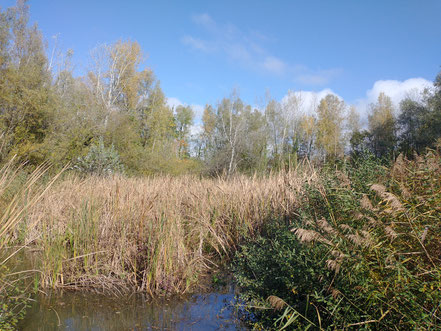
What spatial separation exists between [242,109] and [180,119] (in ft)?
32.1

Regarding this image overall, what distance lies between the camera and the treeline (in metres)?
13.8

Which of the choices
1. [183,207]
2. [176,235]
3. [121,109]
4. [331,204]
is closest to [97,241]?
[176,235]

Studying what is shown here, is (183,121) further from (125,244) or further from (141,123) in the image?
(125,244)

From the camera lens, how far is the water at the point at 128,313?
3309 millimetres

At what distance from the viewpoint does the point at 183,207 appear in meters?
5.72

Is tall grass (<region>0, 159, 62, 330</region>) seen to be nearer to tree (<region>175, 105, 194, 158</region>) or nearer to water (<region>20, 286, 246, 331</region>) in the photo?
water (<region>20, 286, 246, 331</region>)

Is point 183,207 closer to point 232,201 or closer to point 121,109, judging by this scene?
point 232,201

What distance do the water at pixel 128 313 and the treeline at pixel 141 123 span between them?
1770 mm

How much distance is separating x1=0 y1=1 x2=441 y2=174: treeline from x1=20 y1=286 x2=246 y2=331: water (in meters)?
1.77

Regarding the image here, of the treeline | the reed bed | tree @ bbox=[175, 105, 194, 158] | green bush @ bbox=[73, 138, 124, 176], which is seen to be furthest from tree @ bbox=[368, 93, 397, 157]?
the reed bed

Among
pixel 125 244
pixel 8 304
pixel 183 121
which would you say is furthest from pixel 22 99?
pixel 183 121

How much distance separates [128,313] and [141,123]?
26.5 metres

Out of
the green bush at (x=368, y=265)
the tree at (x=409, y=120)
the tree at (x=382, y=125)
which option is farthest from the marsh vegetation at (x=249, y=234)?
the tree at (x=382, y=125)

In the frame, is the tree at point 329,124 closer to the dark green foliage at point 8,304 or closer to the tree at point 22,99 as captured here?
the tree at point 22,99
